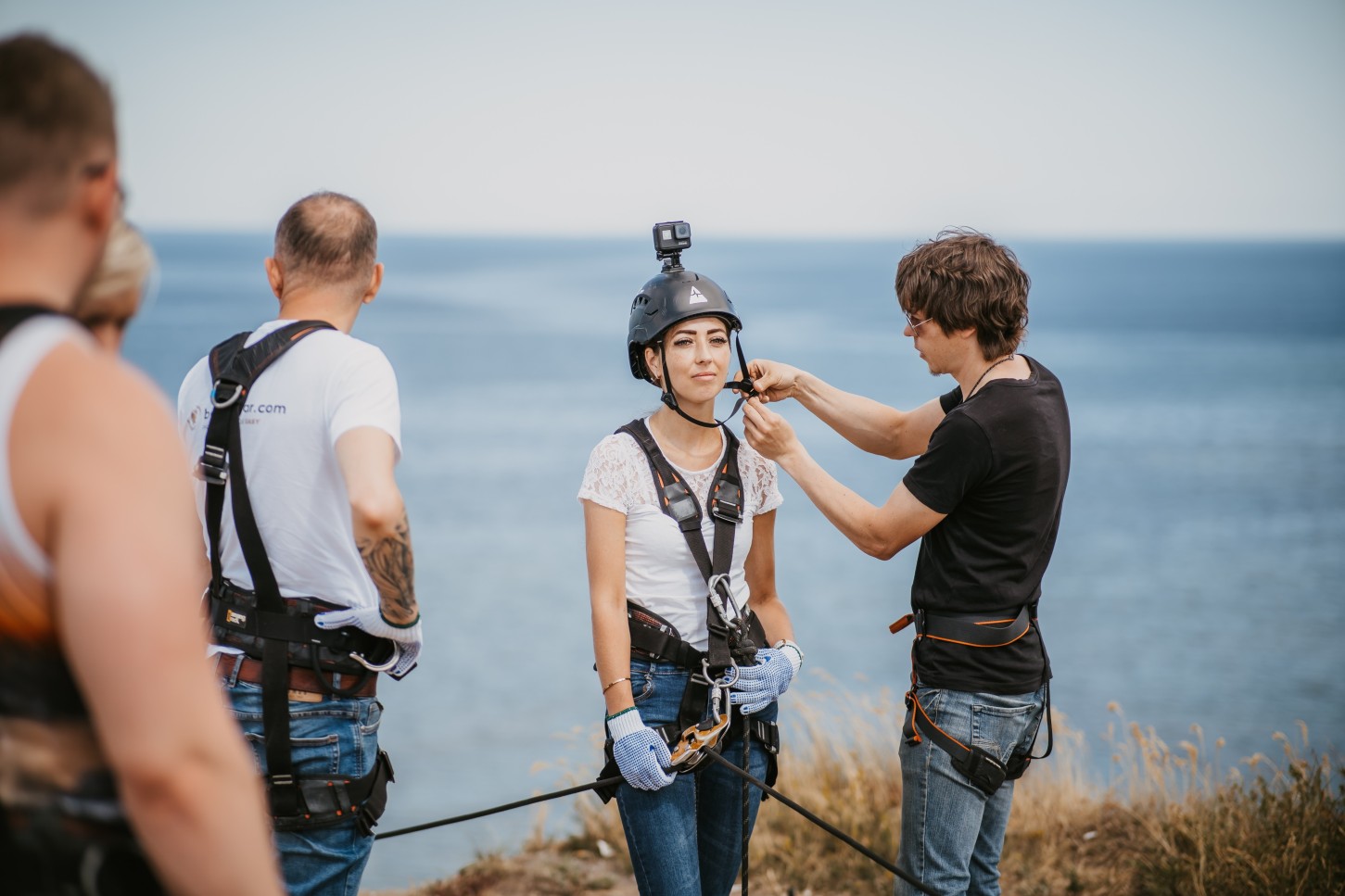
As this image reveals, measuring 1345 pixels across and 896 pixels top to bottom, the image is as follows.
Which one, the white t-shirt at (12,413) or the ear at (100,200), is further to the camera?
the ear at (100,200)

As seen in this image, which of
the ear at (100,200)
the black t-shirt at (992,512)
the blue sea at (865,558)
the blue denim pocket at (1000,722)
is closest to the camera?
the ear at (100,200)

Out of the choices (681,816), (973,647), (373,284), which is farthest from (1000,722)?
(373,284)

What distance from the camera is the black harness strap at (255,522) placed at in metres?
3.16

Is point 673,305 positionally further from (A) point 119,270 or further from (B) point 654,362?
(A) point 119,270

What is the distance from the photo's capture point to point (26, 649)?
5.41 feet

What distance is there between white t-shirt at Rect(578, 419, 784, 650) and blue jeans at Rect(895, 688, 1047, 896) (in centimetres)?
84

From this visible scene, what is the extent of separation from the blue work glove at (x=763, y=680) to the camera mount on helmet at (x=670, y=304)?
0.90m

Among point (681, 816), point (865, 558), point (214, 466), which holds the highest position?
point (214, 466)

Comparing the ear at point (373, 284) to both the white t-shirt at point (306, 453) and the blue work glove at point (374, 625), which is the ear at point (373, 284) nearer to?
the white t-shirt at point (306, 453)

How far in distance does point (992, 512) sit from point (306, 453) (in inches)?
87.6

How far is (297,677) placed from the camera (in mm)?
3230

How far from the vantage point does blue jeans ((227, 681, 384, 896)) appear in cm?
321

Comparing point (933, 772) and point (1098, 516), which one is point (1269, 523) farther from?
point (933, 772)

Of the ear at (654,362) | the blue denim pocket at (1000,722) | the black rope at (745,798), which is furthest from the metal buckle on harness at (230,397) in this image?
the blue denim pocket at (1000,722)
